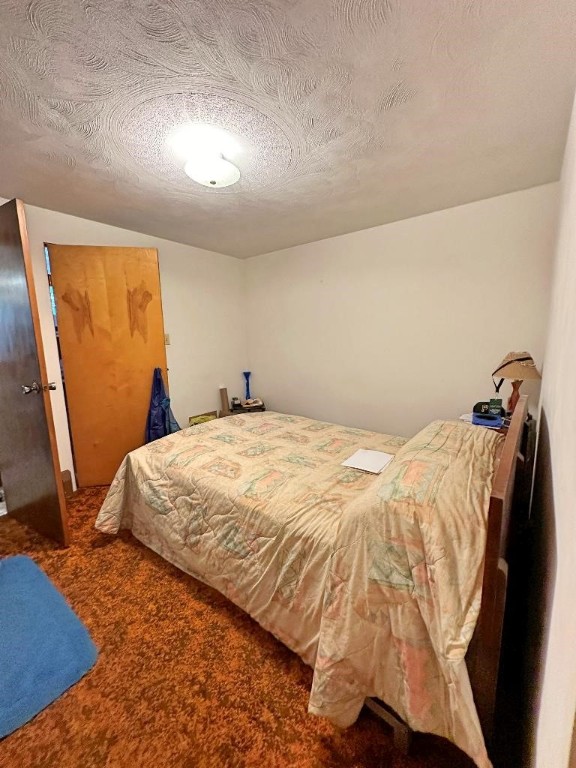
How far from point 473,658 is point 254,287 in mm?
3596

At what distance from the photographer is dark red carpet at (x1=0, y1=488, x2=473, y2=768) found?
98cm

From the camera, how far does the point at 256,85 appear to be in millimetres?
1172

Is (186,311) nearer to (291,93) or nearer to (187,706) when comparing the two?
(291,93)

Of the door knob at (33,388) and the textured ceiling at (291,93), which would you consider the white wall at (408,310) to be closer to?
the textured ceiling at (291,93)

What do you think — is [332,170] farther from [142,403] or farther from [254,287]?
[142,403]

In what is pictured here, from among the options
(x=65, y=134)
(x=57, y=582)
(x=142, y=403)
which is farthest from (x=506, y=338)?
(x=57, y=582)

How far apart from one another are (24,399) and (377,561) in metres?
2.28

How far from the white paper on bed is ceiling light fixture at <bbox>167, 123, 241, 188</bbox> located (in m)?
1.74

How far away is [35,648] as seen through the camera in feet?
4.37

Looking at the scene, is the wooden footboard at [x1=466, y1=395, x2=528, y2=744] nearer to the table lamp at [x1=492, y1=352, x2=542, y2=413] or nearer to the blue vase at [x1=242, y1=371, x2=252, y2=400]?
the table lamp at [x1=492, y1=352, x2=542, y2=413]

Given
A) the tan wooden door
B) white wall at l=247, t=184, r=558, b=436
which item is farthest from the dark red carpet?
white wall at l=247, t=184, r=558, b=436

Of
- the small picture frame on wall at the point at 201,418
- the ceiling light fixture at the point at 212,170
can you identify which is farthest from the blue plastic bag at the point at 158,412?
the ceiling light fixture at the point at 212,170

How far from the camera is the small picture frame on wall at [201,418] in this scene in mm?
3391

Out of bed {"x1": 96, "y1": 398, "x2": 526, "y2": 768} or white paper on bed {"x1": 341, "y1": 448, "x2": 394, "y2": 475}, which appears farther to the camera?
white paper on bed {"x1": 341, "y1": 448, "x2": 394, "y2": 475}
